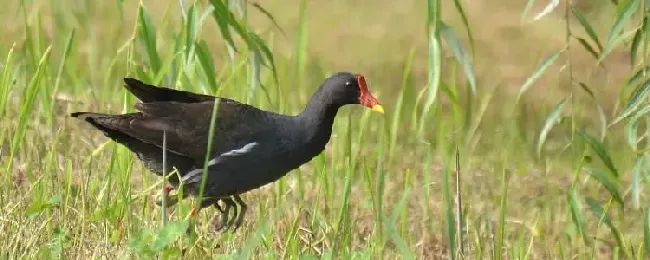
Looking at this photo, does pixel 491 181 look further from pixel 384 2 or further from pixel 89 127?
pixel 384 2

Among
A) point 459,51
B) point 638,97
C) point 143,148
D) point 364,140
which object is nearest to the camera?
point 459,51

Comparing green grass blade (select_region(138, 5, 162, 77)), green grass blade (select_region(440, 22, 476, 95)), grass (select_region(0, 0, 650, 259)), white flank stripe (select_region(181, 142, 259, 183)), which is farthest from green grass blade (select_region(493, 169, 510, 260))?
green grass blade (select_region(138, 5, 162, 77))

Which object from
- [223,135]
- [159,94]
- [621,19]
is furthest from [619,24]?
[159,94]

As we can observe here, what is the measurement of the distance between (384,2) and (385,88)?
5.86ft

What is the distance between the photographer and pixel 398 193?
5.37m

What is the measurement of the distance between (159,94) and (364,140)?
1381 mm

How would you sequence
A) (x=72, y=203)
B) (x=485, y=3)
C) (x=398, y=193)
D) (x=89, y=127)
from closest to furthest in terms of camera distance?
(x=72, y=203) → (x=398, y=193) → (x=89, y=127) → (x=485, y=3)

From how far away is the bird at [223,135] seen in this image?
13.1ft

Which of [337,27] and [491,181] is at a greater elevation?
[337,27]

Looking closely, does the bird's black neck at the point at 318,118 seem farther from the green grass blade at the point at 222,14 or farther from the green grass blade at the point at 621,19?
the green grass blade at the point at 621,19

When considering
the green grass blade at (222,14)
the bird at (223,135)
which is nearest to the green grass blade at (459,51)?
the green grass blade at (222,14)

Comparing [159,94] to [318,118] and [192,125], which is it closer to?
[192,125]

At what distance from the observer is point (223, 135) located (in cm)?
401

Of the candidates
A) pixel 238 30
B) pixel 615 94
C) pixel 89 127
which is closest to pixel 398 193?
pixel 89 127
